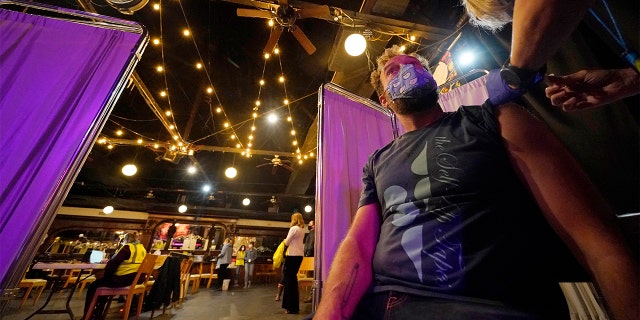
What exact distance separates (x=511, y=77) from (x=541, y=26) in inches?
5.5

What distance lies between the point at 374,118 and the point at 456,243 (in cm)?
205

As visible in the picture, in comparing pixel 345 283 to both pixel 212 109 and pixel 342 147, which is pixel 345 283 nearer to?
pixel 342 147

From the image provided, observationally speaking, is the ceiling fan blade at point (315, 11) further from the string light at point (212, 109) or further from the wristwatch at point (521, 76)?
the wristwatch at point (521, 76)

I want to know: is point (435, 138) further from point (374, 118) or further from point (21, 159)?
point (21, 159)

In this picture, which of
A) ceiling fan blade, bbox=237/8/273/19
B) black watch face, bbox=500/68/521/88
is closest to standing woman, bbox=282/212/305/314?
ceiling fan blade, bbox=237/8/273/19

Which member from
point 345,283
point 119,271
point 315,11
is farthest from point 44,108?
point 119,271

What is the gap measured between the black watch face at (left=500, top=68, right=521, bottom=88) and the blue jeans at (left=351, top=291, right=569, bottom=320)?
570 millimetres

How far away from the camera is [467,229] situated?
2.15 ft

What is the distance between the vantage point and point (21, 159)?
4.04 ft

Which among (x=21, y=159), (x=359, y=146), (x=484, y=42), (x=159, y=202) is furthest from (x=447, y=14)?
(x=159, y=202)

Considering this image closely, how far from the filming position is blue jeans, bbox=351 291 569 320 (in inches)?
21.0

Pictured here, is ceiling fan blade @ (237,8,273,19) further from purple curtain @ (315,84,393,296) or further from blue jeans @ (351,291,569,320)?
blue jeans @ (351,291,569,320)

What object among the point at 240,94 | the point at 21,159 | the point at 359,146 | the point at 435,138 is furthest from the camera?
the point at 240,94

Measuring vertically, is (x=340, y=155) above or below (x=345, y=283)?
above
